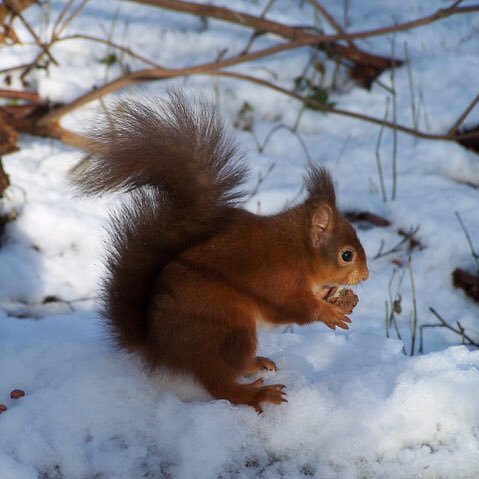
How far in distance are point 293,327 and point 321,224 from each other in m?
0.84

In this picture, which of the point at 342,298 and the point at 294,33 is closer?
the point at 342,298

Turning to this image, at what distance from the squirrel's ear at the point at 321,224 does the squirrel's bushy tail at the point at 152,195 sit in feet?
0.84

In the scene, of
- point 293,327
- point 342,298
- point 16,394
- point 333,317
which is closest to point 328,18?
point 293,327

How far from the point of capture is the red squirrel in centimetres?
188

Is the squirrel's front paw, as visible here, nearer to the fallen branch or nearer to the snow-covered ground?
the snow-covered ground

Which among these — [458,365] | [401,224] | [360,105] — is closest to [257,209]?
[401,224]

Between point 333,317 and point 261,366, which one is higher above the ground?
point 333,317

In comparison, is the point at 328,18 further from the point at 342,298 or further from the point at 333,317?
the point at 333,317

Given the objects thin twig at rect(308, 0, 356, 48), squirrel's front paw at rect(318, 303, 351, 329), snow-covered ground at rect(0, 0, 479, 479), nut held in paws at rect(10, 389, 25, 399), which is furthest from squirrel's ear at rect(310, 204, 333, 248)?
thin twig at rect(308, 0, 356, 48)

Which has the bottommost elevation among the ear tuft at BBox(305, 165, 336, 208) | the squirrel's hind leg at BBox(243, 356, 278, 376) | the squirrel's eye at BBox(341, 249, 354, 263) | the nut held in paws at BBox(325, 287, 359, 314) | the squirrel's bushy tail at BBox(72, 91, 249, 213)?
the squirrel's hind leg at BBox(243, 356, 278, 376)

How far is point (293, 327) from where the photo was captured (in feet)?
9.38

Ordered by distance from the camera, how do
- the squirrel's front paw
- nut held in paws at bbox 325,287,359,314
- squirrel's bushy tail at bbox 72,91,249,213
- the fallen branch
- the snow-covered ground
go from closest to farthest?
1. the snow-covered ground
2. squirrel's bushy tail at bbox 72,91,249,213
3. the squirrel's front paw
4. nut held in paws at bbox 325,287,359,314
5. the fallen branch

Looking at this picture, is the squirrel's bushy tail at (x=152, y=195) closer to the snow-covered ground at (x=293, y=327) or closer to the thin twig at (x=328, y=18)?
the snow-covered ground at (x=293, y=327)

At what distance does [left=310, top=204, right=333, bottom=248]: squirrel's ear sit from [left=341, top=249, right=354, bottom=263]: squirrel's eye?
7cm
